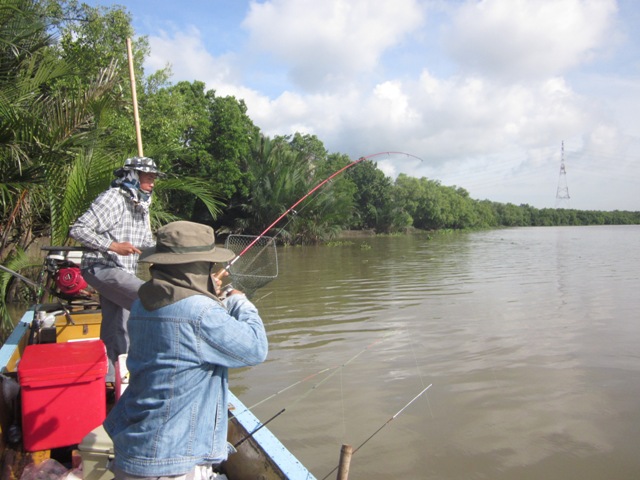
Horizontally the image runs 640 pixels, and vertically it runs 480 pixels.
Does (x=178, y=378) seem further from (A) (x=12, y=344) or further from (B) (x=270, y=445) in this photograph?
(A) (x=12, y=344)

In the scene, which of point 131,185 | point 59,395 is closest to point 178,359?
point 59,395

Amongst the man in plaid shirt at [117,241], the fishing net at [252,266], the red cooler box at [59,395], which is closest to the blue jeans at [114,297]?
the man in plaid shirt at [117,241]

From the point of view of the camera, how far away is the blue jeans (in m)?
3.78

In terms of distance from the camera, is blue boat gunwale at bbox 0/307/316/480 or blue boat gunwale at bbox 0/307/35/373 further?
blue boat gunwale at bbox 0/307/35/373

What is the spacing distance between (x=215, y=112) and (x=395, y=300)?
935 inches

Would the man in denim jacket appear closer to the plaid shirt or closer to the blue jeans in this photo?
the blue jeans

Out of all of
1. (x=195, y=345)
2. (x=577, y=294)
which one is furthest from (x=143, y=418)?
(x=577, y=294)

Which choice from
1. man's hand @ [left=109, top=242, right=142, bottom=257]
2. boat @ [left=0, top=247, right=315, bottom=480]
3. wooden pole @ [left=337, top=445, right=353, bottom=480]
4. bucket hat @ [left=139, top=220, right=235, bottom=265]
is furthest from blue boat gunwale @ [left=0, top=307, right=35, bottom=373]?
wooden pole @ [left=337, top=445, right=353, bottom=480]

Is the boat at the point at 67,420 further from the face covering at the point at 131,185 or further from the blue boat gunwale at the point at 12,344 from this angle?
the face covering at the point at 131,185

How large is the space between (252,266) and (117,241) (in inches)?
48.5

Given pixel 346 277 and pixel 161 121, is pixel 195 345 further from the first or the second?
pixel 161 121

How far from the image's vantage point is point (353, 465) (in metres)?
4.45

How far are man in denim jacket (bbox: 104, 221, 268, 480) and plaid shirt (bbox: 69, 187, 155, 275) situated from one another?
2.03 meters

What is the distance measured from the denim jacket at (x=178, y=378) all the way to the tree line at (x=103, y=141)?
4.80 meters
